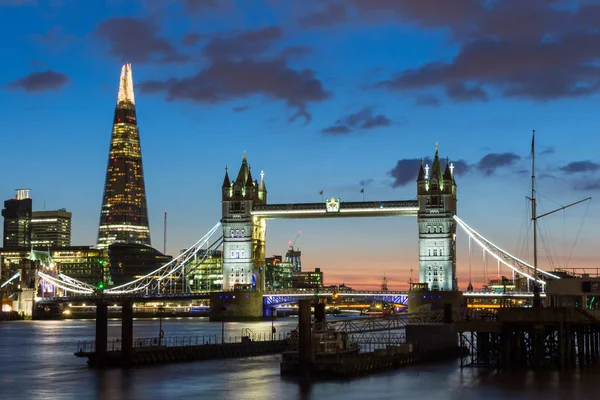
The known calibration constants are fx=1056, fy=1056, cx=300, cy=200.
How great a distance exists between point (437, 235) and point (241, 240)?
3311cm

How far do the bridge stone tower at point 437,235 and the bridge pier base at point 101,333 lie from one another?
9615cm

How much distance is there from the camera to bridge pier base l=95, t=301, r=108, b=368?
70.7 meters

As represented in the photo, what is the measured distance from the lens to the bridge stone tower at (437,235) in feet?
537

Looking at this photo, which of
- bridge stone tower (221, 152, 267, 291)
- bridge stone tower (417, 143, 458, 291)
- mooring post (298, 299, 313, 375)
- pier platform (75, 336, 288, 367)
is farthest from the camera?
bridge stone tower (221, 152, 267, 291)

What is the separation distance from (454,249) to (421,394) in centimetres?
10782

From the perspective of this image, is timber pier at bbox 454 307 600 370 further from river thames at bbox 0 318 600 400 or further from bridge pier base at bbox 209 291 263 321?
bridge pier base at bbox 209 291 263 321

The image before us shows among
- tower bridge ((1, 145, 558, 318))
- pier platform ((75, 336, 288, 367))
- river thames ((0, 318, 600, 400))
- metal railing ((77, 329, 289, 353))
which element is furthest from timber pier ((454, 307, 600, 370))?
tower bridge ((1, 145, 558, 318))

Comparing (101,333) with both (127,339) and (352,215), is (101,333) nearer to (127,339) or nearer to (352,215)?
(127,339)

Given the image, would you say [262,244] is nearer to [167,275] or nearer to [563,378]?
[167,275]

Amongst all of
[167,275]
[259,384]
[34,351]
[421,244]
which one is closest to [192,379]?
[259,384]

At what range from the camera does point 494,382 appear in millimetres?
65000

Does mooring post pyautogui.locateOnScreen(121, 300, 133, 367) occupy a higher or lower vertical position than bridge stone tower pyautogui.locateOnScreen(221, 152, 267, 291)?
lower

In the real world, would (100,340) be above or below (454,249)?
below

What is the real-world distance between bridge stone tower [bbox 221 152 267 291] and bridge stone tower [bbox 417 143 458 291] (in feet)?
94.0
